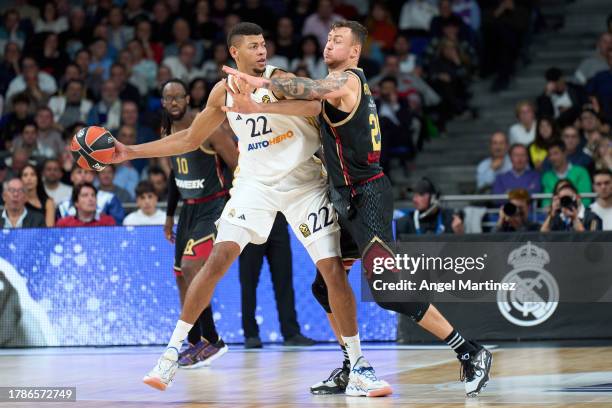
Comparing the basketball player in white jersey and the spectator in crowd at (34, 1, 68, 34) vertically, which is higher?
the spectator in crowd at (34, 1, 68, 34)

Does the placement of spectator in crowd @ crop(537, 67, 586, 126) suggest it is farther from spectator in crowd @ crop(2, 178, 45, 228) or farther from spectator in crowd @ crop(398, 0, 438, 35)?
spectator in crowd @ crop(2, 178, 45, 228)

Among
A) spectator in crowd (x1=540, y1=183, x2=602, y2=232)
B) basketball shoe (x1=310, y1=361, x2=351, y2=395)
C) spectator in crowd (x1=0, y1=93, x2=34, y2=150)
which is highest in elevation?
spectator in crowd (x1=0, y1=93, x2=34, y2=150)

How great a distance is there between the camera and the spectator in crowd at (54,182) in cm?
1464

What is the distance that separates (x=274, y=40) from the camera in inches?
713

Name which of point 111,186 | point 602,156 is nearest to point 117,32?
point 111,186

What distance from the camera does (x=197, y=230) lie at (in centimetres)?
985

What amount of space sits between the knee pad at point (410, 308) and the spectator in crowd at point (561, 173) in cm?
638

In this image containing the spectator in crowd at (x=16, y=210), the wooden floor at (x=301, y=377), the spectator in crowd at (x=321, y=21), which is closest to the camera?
the wooden floor at (x=301, y=377)

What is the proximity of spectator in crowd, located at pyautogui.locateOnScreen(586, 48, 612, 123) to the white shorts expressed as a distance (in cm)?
830

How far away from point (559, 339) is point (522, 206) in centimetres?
180

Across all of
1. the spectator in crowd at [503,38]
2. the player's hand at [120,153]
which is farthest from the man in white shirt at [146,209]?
the spectator in crowd at [503,38]

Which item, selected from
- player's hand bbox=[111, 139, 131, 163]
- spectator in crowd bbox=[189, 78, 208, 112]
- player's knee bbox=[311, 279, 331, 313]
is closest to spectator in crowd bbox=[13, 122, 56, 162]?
spectator in crowd bbox=[189, 78, 208, 112]

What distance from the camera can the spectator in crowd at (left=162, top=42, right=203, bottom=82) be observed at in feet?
58.2

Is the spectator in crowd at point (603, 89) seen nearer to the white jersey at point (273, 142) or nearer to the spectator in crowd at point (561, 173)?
the spectator in crowd at point (561, 173)
